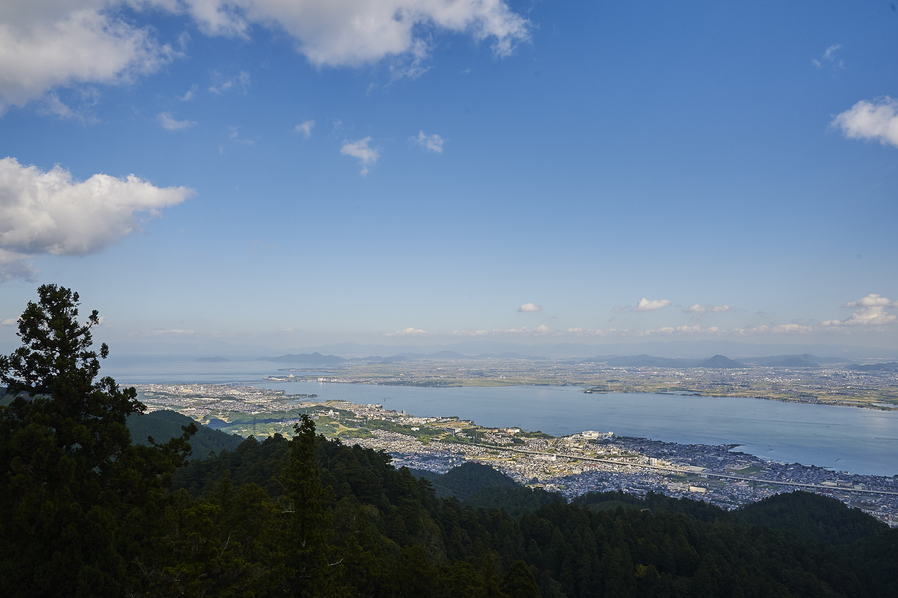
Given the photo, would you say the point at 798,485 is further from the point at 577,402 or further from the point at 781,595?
the point at 577,402

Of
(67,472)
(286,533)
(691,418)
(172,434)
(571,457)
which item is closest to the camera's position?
(67,472)

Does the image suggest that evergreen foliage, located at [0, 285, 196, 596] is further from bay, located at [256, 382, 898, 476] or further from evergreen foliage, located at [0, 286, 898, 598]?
bay, located at [256, 382, 898, 476]

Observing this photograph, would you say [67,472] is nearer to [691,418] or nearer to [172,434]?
[172,434]

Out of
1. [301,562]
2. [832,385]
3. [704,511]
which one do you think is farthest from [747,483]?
[832,385]

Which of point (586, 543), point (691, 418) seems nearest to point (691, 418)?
Result: point (691, 418)

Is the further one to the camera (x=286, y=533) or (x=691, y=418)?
(x=691, y=418)

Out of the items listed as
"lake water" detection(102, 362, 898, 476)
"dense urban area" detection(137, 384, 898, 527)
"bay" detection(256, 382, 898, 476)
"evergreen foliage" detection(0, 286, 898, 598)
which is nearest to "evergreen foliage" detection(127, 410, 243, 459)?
"dense urban area" detection(137, 384, 898, 527)

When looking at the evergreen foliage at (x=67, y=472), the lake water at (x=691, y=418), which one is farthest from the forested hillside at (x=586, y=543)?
the lake water at (x=691, y=418)
